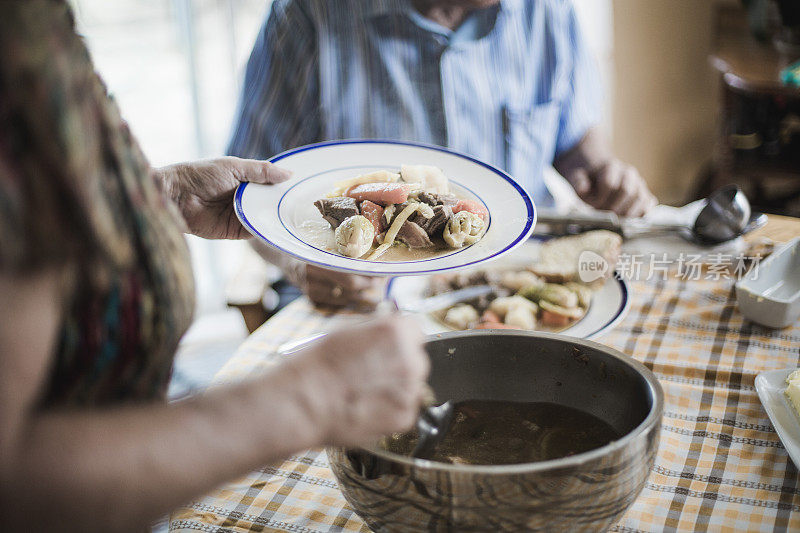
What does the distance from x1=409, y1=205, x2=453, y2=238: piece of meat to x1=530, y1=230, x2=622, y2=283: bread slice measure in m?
0.41

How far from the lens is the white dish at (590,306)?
3.92ft

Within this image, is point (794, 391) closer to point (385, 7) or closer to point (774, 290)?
point (774, 290)

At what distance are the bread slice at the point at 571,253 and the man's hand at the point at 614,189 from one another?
1.08 ft

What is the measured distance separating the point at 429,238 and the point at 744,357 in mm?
537

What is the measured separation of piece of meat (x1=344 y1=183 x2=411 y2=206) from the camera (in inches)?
41.3

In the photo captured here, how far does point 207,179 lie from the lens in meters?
1.08

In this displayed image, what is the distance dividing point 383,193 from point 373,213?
0.04 metres

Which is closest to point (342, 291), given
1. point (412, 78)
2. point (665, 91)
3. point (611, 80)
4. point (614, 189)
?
point (412, 78)

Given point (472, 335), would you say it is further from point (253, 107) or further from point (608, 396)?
point (253, 107)

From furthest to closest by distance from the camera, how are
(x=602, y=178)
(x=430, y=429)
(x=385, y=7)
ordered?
(x=602, y=178), (x=385, y=7), (x=430, y=429)

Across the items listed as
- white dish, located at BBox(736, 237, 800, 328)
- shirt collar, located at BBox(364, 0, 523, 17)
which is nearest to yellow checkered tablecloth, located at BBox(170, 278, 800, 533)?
white dish, located at BBox(736, 237, 800, 328)

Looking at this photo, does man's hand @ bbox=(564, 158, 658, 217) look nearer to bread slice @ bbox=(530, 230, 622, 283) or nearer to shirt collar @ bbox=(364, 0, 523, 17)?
bread slice @ bbox=(530, 230, 622, 283)

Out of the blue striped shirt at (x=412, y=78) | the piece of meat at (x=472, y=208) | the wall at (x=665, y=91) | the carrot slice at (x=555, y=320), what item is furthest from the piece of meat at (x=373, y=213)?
the wall at (x=665, y=91)

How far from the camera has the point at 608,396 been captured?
81 cm
